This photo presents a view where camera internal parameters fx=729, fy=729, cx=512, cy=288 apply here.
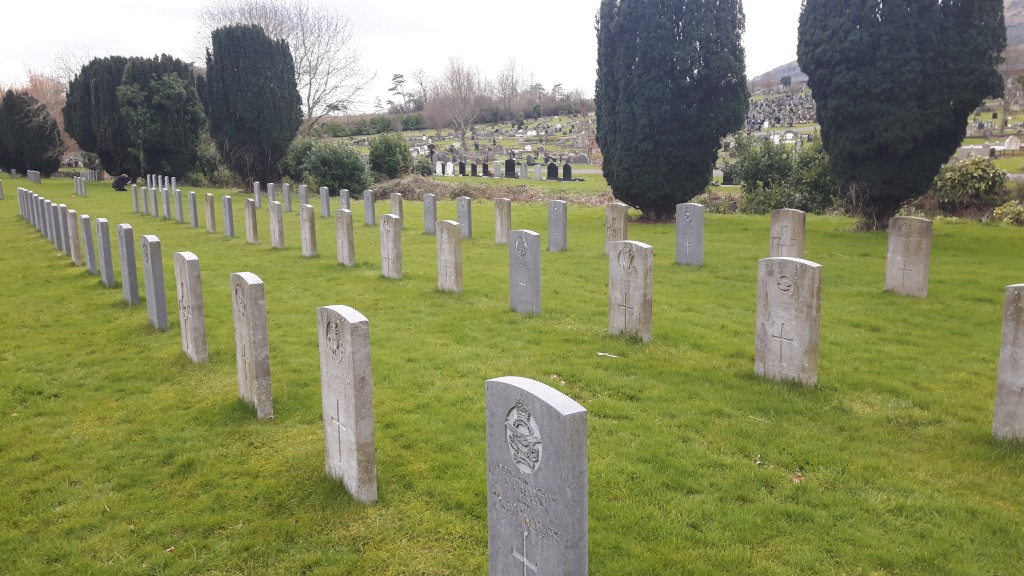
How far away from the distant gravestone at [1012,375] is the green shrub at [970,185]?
15.7 meters

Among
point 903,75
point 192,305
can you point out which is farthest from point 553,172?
point 192,305

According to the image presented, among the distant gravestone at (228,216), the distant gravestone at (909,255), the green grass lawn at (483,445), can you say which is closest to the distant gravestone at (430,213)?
the distant gravestone at (228,216)

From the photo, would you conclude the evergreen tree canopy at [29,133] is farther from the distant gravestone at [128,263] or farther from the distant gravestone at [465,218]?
the distant gravestone at [128,263]

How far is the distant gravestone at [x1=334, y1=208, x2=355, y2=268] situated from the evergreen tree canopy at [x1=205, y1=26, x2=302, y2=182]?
19150mm

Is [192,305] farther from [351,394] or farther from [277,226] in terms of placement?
[277,226]

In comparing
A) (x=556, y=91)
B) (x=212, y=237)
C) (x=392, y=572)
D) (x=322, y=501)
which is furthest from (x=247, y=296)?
(x=556, y=91)

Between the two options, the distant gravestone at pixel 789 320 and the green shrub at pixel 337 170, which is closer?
the distant gravestone at pixel 789 320

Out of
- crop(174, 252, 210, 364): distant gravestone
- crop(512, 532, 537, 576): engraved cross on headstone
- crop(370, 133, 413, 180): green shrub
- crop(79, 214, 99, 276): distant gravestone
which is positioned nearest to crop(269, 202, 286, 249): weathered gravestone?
crop(79, 214, 99, 276): distant gravestone

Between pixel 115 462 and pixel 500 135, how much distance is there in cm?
Result: 6722

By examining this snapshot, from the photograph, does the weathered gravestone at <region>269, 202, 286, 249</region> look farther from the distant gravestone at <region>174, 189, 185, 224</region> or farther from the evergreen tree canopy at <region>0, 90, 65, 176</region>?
the evergreen tree canopy at <region>0, 90, 65, 176</region>

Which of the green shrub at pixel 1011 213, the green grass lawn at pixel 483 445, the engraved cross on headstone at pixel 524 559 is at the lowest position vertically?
the green grass lawn at pixel 483 445

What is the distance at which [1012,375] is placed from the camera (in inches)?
203

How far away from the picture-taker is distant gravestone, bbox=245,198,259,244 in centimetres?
1595

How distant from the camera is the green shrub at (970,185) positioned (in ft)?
61.5
